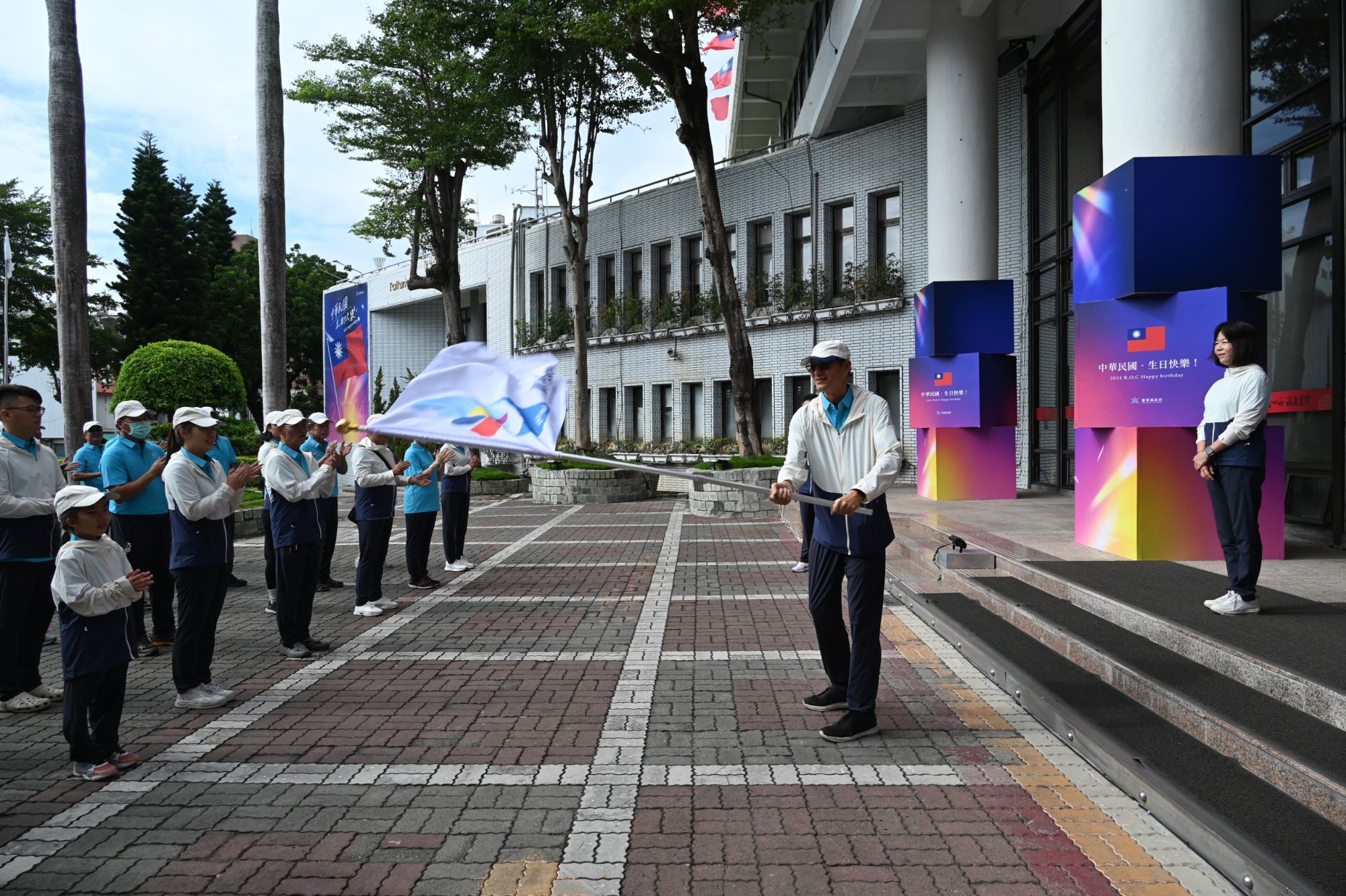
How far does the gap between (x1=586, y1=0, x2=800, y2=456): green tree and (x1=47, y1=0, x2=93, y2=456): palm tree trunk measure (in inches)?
423

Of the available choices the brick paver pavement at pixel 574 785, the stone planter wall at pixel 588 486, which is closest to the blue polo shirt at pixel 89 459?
the brick paver pavement at pixel 574 785

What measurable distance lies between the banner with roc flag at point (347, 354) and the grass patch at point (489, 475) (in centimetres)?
1395

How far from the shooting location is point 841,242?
25906 millimetres

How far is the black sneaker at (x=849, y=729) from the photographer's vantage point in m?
5.19

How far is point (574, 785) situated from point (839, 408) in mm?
2444

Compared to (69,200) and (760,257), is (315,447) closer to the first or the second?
(69,200)

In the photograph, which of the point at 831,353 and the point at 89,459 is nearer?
the point at 831,353

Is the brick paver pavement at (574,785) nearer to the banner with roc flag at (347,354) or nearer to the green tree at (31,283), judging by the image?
the banner with roc flag at (347,354)

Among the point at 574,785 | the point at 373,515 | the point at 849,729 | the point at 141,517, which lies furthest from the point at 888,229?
the point at 574,785

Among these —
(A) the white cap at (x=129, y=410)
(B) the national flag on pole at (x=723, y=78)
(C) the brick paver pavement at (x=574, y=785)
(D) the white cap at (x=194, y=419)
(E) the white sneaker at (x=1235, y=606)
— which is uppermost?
(B) the national flag on pole at (x=723, y=78)

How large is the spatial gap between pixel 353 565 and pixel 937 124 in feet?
39.0

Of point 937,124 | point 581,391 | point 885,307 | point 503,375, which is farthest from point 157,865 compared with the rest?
point 581,391

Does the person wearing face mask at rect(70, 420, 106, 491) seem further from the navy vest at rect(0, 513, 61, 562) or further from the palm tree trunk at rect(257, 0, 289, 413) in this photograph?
the palm tree trunk at rect(257, 0, 289, 413)

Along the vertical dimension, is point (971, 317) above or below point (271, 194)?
below
